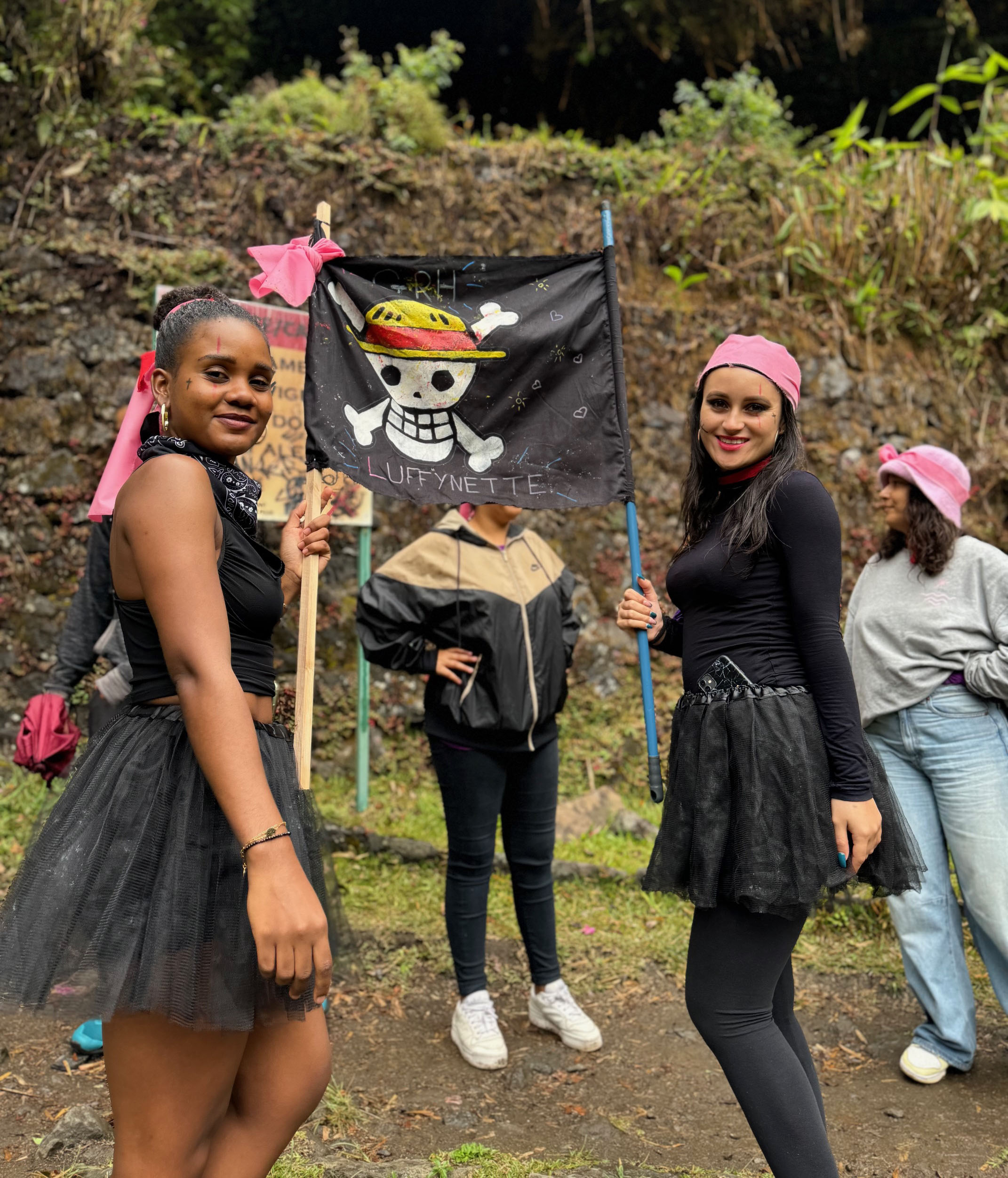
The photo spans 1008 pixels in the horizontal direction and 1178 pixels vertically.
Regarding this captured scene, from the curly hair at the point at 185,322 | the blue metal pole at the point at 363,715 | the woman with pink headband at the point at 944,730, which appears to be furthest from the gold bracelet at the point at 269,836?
the blue metal pole at the point at 363,715

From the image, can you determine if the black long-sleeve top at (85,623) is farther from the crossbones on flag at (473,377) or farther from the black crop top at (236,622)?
the black crop top at (236,622)

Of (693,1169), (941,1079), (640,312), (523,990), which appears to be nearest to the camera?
(693,1169)

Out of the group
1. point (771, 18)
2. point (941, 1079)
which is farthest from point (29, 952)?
point (771, 18)

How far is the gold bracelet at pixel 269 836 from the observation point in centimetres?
149

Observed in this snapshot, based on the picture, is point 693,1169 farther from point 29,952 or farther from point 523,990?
point 29,952

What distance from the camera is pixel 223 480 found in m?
1.73

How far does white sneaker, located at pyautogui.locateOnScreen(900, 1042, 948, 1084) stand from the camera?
3219 millimetres

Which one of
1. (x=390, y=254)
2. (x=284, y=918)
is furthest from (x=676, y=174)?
(x=284, y=918)

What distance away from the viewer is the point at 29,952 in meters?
1.54

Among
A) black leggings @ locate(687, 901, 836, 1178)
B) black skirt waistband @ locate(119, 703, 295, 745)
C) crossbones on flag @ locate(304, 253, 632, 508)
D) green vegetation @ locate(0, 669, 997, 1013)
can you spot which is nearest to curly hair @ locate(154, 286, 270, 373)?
black skirt waistband @ locate(119, 703, 295, 745)

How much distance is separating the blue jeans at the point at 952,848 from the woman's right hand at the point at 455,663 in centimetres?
150

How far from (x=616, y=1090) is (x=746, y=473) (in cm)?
219

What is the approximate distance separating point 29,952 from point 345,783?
454cm

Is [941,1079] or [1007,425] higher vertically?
[1007,425]
